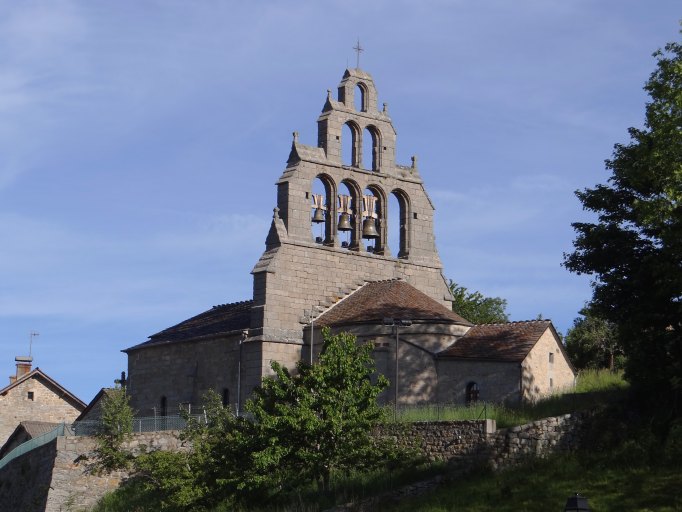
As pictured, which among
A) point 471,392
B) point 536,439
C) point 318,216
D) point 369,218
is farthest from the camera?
point 369,218

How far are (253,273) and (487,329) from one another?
10037 mm

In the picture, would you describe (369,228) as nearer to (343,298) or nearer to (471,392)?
(343,298)

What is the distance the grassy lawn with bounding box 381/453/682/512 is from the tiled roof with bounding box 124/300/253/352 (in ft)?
63.4

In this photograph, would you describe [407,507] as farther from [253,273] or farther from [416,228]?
[416,228]

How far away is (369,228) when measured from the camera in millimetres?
57625

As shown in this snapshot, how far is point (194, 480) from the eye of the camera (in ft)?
144

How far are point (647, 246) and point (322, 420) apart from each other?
11961 millimetres

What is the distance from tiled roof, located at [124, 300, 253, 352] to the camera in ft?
190

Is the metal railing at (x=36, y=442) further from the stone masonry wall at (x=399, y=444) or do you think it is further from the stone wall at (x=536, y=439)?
the stone wall at (x=536, y=439)

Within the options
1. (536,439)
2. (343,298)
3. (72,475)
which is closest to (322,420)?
(536,439)

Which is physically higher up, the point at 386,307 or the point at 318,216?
the point at 318,216

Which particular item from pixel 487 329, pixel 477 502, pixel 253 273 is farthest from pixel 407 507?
pixel 253 273

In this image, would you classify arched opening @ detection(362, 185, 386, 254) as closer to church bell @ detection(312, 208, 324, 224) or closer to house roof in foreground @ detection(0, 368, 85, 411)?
church bell @ detection(312, 208, 324, 224)

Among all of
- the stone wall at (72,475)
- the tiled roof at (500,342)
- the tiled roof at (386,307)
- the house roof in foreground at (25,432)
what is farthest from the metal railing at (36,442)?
the tiled roof at (500,342)
